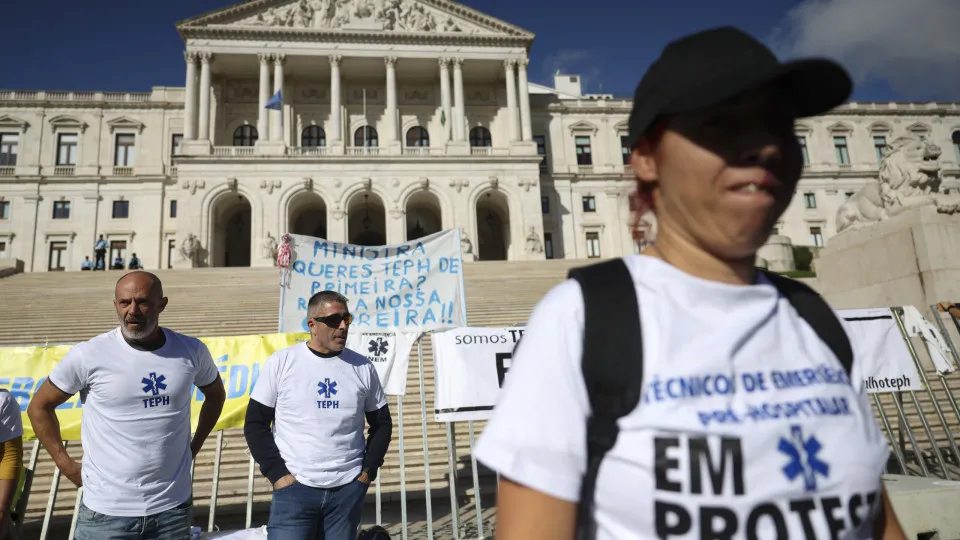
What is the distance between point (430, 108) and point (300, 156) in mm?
10576

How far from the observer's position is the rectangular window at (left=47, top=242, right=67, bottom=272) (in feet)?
117

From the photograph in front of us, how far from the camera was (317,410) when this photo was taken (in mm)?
3549

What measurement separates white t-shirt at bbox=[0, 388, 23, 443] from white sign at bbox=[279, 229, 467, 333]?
3.43 m

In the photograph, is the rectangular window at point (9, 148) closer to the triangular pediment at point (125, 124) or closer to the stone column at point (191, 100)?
the triangular pediment at point (125, 124)

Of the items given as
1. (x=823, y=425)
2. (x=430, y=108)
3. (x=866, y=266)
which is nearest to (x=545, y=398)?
(x=823, y=425)

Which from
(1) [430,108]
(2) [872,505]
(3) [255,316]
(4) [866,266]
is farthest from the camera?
(1) [430,108]

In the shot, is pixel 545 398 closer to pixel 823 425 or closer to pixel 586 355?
pixel 586 355

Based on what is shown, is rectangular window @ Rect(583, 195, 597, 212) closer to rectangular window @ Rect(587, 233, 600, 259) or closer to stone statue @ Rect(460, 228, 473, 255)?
rectangular window @ Rect(587, 233, 600, 259)

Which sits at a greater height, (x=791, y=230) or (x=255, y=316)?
(x=791, y=230)

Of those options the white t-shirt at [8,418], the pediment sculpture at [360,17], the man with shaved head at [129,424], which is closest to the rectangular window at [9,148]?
the pediment sculpture at [360,17]

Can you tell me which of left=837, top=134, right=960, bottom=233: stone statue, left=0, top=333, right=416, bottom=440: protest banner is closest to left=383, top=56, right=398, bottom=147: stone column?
left=837, top=134, right=960, bottom=233: stone statue

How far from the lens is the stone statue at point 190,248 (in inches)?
1195

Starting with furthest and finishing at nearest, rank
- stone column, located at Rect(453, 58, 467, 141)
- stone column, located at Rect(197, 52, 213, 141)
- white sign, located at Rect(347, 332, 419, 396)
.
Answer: stone column, located at Rect(453, 58, 467, 141)
stone column, located at Rect(197, 52, 213, 141)
white sign, located at Rect(347, 332, 419, 396)

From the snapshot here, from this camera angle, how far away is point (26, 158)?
37.2 metres
